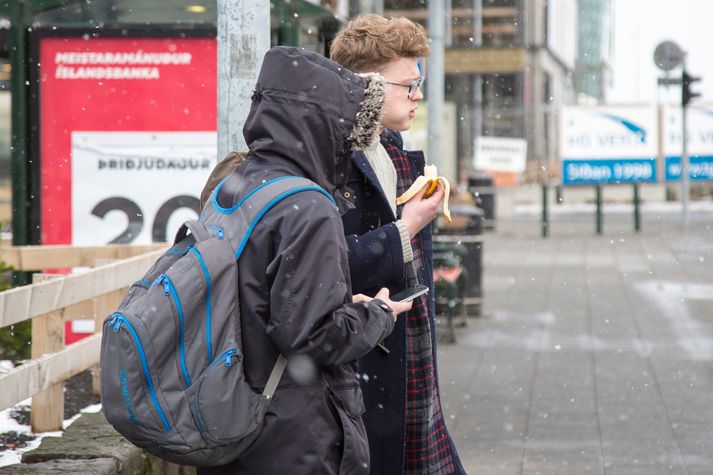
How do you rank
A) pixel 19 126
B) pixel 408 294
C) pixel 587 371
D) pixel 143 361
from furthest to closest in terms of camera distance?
pixel 587 371, pixel 19 126, pixel 408 294, pixel 143 361

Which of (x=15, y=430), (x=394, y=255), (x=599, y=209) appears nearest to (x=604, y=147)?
(x=599, y=209)

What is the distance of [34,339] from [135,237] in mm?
1956

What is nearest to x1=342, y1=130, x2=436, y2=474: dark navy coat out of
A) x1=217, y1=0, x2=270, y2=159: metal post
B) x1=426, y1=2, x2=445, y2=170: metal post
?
x1=217, y1=0, x2=270, y2=159: metal post

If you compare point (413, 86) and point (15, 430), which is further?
point (15, 430)

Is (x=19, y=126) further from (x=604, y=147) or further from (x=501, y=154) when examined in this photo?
(x=501, y=154)

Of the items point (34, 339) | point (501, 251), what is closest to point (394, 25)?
point (34, 339)

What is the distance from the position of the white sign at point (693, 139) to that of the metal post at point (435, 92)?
1225 cm

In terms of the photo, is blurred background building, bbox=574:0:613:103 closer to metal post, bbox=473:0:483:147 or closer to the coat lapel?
metal post, bbox=473:0:483:147

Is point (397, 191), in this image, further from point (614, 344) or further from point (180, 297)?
point (614, 344)

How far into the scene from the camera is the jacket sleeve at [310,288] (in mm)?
2555

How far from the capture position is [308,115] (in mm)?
2678

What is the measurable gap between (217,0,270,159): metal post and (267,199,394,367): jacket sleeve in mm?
1637

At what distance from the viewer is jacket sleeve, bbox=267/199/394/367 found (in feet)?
8.38

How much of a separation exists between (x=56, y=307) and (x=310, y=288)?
8.23 feet
